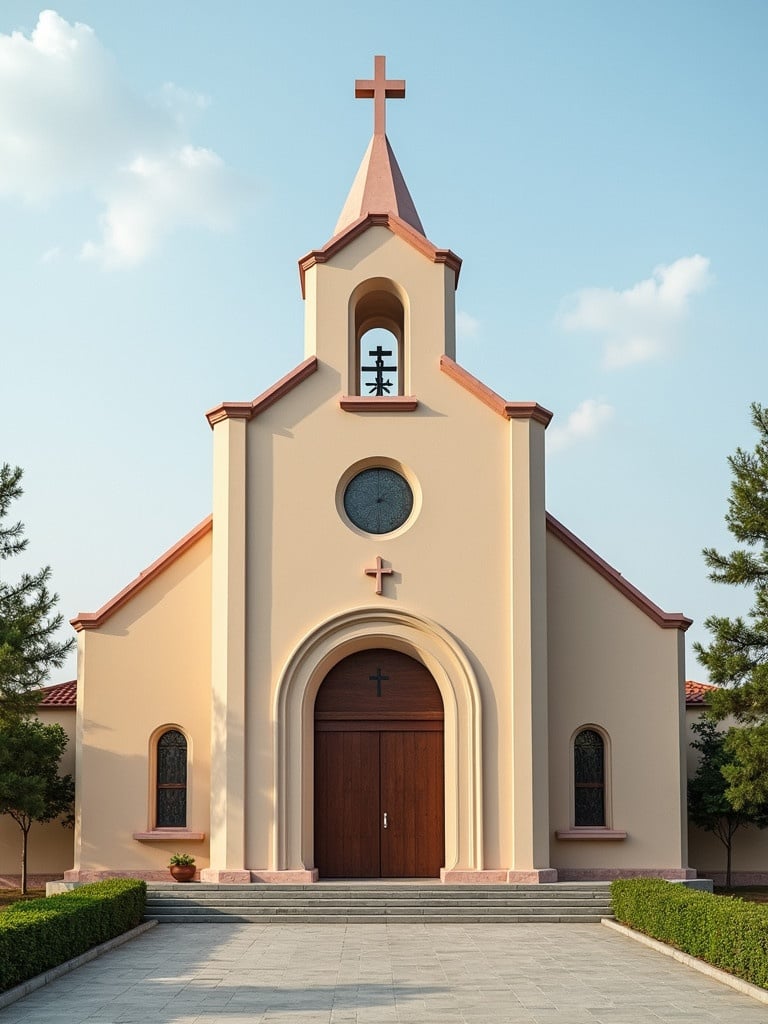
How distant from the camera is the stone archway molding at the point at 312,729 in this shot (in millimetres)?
24062

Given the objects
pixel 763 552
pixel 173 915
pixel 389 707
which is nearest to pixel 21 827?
pixel 173 915

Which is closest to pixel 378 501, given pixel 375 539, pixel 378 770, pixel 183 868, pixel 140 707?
pixel 375 539

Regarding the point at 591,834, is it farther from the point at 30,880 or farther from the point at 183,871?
the point at 30,880

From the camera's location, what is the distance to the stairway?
73.0ft

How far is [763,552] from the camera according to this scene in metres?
25.5

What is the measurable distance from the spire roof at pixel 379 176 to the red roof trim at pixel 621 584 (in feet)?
23.9

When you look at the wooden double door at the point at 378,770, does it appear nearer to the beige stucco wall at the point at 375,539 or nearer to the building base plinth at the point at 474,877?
the beige stucco wall at the point at 375,539

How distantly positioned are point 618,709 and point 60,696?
1227cm

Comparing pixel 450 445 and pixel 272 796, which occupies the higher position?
pixel 450 445

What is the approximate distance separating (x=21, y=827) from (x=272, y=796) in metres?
6.52

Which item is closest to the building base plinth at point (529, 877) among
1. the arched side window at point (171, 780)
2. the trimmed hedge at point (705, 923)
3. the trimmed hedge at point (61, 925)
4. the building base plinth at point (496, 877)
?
the building base plinth at point (496, 877)

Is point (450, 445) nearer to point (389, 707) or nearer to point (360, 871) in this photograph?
point (389, 707)

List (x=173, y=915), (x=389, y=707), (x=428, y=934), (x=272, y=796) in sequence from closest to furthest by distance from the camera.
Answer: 1. (x=428, y=934)
2. (x=173, y=915)
3. (x=272, y=796)
4. (x=389, y=707)

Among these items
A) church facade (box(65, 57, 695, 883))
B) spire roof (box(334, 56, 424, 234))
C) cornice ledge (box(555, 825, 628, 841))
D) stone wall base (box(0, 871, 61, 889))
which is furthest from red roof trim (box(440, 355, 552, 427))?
stone wall base (box(0, 871, 61, 889))
